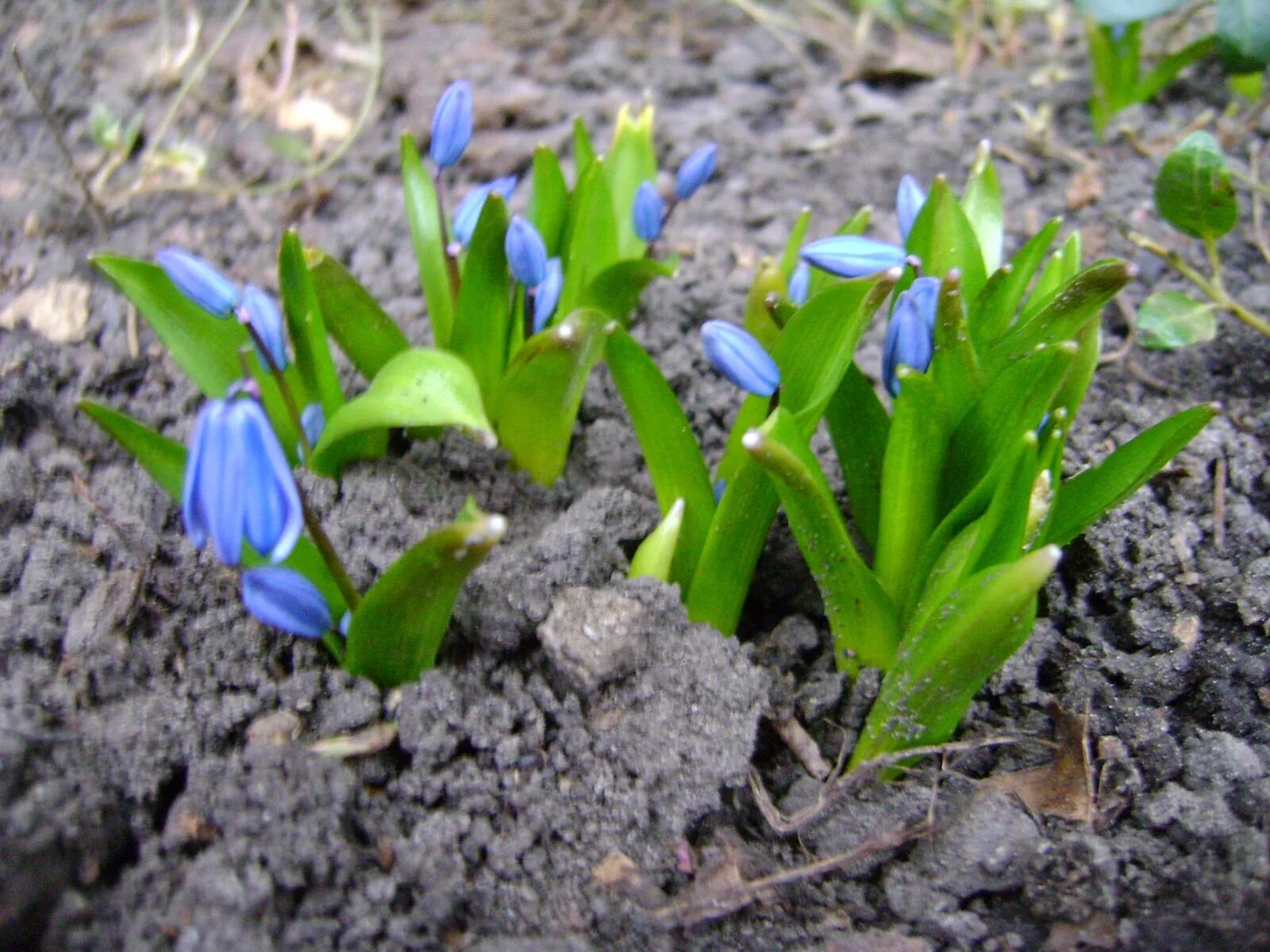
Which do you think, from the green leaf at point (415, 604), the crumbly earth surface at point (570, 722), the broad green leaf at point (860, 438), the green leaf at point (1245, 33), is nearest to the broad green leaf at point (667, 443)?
the crumbly earth surface at point (570, 722)

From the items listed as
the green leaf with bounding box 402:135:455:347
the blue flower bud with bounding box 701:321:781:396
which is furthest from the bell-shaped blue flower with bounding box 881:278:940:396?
the green leaf with bounding box 402:135:455:347

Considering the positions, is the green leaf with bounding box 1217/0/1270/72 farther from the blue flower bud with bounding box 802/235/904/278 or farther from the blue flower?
the blue flower

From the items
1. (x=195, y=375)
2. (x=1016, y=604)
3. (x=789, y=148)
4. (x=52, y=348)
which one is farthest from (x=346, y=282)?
(x=789, y=148)

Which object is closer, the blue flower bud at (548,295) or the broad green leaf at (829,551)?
the broad green leaf at (829,551)

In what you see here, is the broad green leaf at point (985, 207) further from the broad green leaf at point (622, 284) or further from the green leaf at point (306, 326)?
the green leaf at point (306, 326)

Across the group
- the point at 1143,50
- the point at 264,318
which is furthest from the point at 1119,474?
the point at 1143,50

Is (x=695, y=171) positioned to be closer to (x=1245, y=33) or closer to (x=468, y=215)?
(x=468, y=215)

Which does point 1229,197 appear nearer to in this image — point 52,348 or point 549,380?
point 549,380
